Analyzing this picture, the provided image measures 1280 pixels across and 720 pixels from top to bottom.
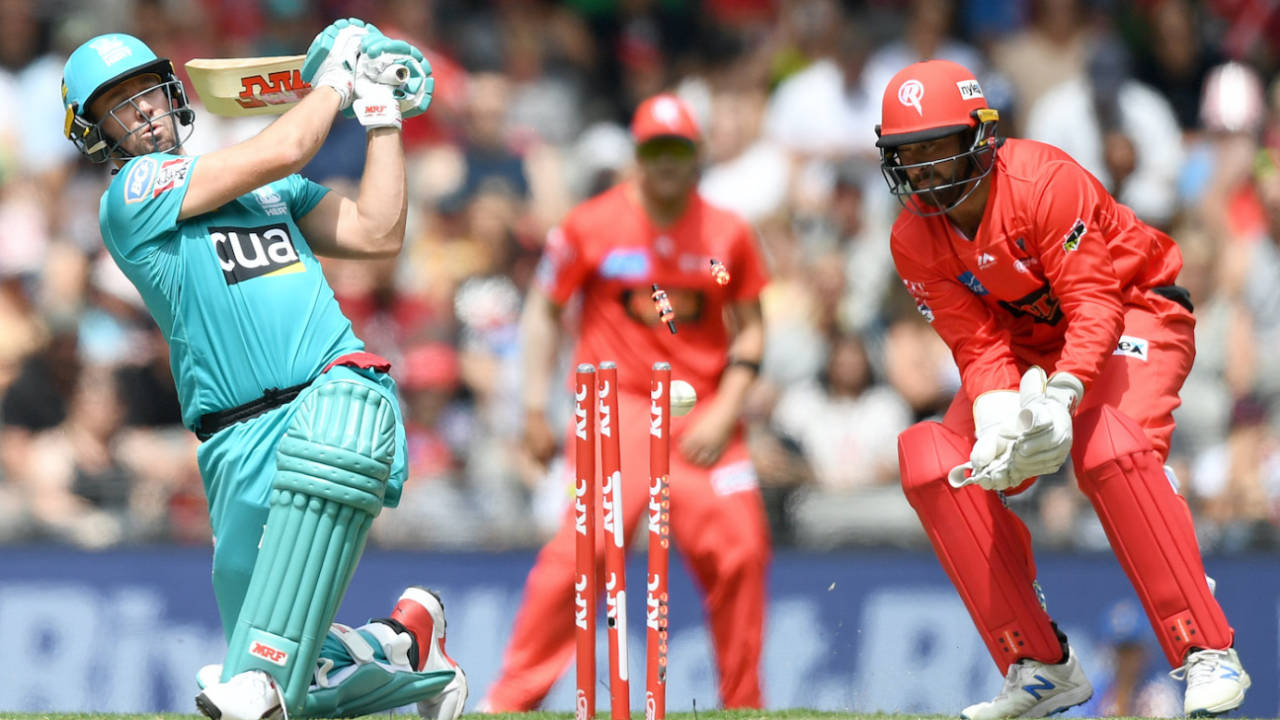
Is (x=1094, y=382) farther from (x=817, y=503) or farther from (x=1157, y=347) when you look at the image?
(x=817, y=503)

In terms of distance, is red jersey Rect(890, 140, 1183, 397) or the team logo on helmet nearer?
→ red jersey Rect(890, 140, 1183, 397)

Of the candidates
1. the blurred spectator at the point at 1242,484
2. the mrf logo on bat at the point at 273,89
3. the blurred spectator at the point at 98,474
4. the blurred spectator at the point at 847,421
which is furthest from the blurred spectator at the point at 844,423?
the mrf logo on bat at the point at 273,89

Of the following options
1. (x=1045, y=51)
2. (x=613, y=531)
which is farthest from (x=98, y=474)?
(x=1045, y=51)

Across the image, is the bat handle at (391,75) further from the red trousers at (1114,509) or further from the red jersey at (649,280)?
the red jersey at (649,280)

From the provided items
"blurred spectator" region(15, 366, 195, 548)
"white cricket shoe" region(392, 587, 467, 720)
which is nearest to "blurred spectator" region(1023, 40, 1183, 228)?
"blurred spectator" region(15, 366, 195, 548)

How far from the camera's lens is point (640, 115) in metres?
8.03

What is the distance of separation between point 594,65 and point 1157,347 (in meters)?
7.36

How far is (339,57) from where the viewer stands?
16.8 ft

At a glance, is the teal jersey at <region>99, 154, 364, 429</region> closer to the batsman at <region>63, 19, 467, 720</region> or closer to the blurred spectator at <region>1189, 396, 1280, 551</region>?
the batsman at <region>63, 19, 467, 720</region>

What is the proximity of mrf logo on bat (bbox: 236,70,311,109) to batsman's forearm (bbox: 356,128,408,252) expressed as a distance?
0.49 meters

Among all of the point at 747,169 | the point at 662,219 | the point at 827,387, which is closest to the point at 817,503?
the point at 827,387

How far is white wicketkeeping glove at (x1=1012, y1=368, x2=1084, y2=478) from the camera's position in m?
5.08

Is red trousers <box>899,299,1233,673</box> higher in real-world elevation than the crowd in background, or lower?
lower

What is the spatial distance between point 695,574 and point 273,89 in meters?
3.23
